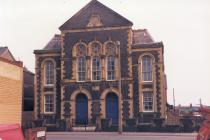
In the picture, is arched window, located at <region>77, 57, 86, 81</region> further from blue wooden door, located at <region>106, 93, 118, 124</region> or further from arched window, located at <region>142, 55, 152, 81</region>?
arched window, located at <region>142, 55, 152, 81</region>

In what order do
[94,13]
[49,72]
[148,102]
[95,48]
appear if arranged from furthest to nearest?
[49,72]
[94,13]
[95,48]
[148,102]

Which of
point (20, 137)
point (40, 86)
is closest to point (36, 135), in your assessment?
point (20, 137)

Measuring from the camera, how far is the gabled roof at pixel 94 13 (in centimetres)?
3809

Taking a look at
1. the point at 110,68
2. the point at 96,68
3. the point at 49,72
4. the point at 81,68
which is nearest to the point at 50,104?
the point at 49,72

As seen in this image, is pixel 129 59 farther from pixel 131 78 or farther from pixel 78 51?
pixel 78 51

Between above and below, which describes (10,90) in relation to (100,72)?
below

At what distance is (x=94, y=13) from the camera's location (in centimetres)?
3891

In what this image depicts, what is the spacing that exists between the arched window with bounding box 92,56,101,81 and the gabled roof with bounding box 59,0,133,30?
151 inches

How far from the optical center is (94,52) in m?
38.3

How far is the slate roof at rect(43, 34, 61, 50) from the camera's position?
136 feet

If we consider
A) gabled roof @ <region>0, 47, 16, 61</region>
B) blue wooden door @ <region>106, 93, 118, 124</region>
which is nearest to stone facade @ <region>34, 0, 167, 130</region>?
blue wooden door @ <region>106, 93, 118, 124</region>

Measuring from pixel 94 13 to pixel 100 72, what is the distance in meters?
6.61

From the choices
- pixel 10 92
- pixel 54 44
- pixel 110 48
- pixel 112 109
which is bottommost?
pixel 112 109

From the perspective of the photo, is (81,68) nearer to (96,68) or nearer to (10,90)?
(96,68)
